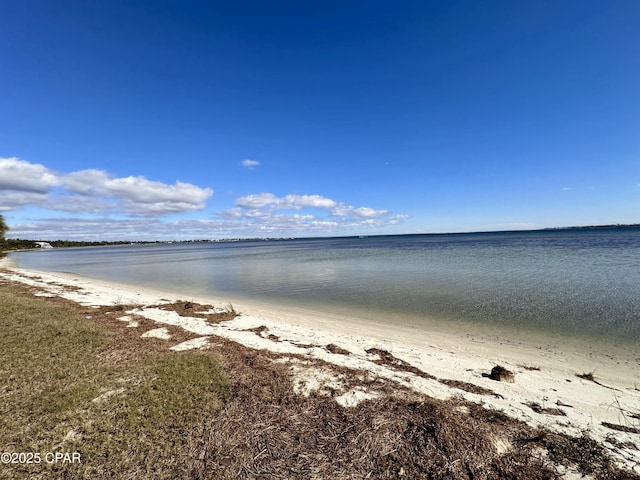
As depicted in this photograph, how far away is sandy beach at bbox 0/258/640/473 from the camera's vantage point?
4.86 metres

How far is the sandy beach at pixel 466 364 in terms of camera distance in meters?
4.86

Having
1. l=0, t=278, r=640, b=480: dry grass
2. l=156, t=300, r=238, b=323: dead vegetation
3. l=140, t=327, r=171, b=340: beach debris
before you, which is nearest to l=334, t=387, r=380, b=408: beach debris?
l=0, t=278, r=640, b=480: dry grass

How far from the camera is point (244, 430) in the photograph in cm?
414

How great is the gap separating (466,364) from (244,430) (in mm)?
5864

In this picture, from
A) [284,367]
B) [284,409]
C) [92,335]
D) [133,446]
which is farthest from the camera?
[92,335]

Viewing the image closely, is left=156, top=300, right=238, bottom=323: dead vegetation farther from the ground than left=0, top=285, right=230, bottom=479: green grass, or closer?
closer

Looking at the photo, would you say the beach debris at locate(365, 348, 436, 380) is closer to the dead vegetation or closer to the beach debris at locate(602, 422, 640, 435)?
the beach debris at locate(602, 422, 640, 435)

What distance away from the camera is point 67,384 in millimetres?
5270

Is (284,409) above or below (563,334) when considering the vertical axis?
above

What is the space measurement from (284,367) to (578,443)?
5.09m

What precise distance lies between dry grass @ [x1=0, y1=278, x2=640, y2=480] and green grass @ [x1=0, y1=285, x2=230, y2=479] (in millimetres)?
19

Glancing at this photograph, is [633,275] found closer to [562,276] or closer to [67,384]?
[562,276]

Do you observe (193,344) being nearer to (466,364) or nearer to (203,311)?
(203,311)

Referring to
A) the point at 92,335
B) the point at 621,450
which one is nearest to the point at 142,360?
the point at 92,335
